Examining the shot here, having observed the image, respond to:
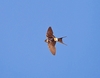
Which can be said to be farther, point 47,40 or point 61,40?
point 47,40

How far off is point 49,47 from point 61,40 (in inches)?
9.5

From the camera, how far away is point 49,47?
2980 mm

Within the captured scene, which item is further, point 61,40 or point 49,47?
point 49,47

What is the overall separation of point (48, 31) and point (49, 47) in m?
0.19

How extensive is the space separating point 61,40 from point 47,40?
0.27 metres

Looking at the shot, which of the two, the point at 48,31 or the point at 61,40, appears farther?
the point at 48,31

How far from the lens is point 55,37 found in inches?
116

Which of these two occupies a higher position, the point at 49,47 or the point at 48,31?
the point at 48,31

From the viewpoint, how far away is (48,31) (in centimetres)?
300

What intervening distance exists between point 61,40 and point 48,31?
270mm

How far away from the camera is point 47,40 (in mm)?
3014

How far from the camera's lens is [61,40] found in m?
2.80

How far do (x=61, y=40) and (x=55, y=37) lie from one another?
164 mm
